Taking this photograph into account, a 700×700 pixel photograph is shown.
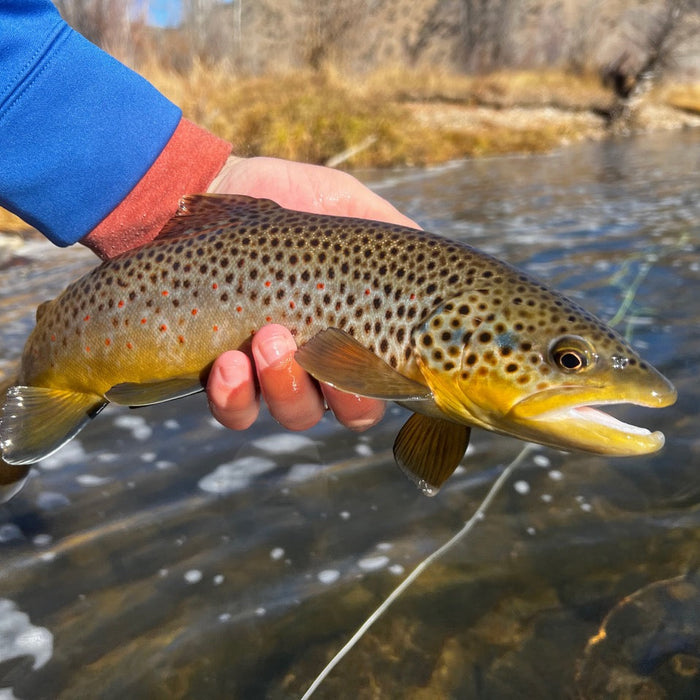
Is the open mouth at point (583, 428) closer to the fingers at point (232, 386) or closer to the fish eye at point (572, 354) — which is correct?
the fish eye at point (572, 354)

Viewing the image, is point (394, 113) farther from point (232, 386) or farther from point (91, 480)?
point (232, 386)

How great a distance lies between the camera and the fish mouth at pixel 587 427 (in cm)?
190

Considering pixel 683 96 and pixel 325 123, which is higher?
pixel 683 96

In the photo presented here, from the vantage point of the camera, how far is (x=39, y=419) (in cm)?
249

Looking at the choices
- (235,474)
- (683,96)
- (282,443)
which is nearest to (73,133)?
(235,474)

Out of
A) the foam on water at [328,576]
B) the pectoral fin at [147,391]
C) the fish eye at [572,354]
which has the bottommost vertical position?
the foam on water at [328,576]

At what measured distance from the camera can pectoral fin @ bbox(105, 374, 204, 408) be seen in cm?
231

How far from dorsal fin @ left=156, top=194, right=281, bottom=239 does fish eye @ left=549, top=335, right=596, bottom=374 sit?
1192mm

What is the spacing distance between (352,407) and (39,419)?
3.73ft

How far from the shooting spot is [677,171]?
13984 millimetres

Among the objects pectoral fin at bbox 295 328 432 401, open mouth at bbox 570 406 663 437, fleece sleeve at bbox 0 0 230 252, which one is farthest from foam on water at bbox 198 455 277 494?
open mouth at bbox 570 406 663 437

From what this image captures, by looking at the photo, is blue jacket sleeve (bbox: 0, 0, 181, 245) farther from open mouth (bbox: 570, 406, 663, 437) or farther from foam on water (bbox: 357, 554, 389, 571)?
open mouth (bbox: 570, 406, 663, 437)

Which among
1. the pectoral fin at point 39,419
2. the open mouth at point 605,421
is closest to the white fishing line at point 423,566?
the open mouth at point 605,421

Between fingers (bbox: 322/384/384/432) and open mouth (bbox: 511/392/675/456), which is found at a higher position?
open mouth (bbox: 511/392/675/456)
